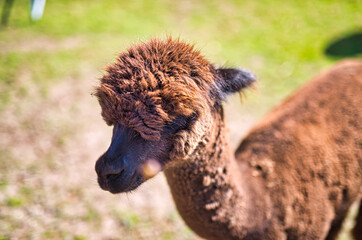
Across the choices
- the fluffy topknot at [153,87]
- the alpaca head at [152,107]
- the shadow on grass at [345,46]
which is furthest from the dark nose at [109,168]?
the shadow on grass at [345,46]

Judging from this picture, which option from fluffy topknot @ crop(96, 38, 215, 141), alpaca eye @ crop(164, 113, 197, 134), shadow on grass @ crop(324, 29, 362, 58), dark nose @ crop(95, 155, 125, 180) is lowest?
dark nose @ crop(95, 155, 125, 180)

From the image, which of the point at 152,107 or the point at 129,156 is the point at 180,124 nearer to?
the point at 152,107

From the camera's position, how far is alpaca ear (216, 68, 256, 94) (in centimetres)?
185

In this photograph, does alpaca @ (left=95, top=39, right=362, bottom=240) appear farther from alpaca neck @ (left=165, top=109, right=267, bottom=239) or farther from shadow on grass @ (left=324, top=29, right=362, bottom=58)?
shadow on grass @ (left=324, top=29, right=362, bottom=58)

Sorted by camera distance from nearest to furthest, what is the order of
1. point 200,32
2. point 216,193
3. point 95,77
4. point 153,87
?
point 153,87, point 216,193, point 95,77, point 200,32

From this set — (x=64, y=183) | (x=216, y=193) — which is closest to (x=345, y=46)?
(x=216, y=193)

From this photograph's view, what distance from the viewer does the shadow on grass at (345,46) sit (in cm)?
698

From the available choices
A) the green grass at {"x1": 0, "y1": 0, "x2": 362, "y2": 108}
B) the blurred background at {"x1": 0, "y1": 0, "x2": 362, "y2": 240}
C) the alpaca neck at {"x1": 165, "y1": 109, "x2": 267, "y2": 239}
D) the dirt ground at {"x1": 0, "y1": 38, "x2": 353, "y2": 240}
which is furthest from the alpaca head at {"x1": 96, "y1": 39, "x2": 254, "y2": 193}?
the green grass at {"x1": 0, "y1": 0, "x2": 362, "y2": 108}

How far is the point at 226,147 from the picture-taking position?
203cm

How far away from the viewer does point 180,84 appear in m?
1.61

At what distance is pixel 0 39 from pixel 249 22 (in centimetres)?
626

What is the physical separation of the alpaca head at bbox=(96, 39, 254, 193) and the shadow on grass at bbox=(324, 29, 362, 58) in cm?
636

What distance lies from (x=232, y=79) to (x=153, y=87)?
1.86 ft

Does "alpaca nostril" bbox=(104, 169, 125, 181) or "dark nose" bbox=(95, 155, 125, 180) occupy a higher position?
"dark nose" bbox=(95, 155, 125, 180)
